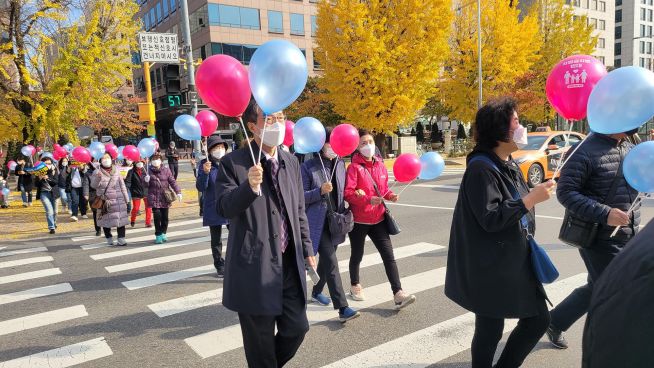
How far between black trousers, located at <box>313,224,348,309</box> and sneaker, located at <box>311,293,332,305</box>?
442mm

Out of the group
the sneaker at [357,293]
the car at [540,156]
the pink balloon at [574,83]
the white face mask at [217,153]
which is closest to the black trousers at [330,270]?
the sneaker at [357,293]

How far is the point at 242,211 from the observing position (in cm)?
243

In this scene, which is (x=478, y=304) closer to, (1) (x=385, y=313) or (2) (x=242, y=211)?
(2) (x=242, y=211)

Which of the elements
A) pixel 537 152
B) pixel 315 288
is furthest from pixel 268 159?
pixel 537 152

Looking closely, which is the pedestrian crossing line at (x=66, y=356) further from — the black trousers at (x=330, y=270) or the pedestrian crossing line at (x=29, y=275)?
the pedestrian crossing line at (x=29, y=275)

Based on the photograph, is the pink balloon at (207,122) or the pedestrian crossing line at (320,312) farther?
the pink balloon at (207,122)

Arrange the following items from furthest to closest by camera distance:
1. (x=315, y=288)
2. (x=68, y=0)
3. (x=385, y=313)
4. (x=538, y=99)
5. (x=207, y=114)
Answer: (x=538, y=99) → (x=68, y=0) → (x=207, y=114) → (x=315, y=288) → (x=385, y=313)

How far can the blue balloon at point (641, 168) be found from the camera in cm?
278

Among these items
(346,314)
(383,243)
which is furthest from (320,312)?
(383,243)

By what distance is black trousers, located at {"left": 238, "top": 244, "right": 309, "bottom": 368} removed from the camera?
2.50 metres

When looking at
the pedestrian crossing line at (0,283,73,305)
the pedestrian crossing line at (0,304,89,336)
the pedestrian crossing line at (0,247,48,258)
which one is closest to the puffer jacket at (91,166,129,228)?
the pedestrian crossing line at (0,247,48,258)

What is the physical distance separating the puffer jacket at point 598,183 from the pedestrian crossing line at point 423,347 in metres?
1.37

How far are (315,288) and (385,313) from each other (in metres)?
0.88

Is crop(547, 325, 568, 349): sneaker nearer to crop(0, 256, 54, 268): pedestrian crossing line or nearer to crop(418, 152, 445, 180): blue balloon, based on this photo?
crop(418, 152, 445, 180): blue balloon
